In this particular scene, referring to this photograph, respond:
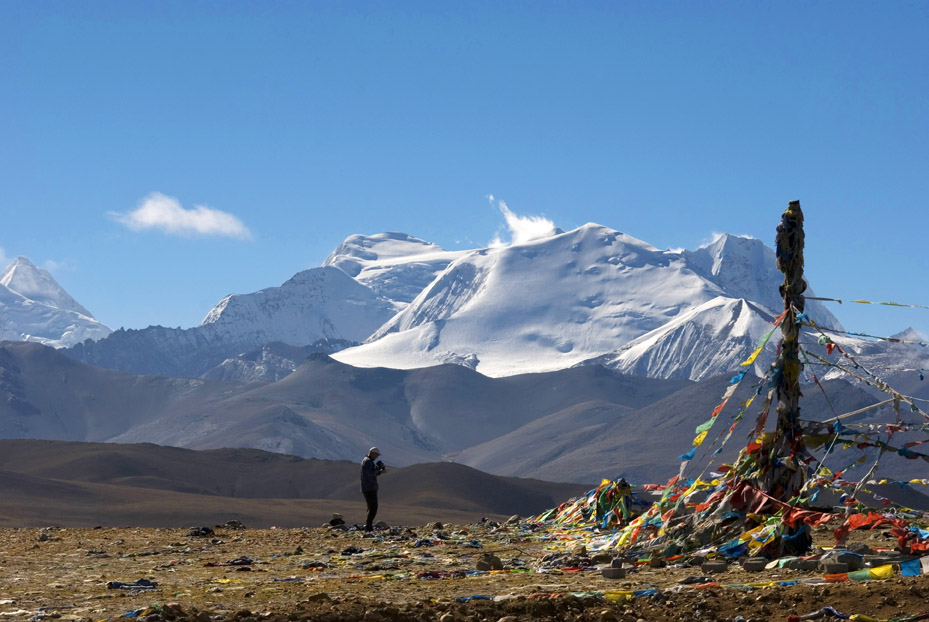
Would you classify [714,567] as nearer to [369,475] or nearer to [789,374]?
[789,374]

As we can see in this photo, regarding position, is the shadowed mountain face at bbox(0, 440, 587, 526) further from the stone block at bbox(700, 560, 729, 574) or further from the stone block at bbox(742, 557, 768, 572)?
the stone block at bbox(742, 557, 768, 572)

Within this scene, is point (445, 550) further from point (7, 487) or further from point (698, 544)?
point (7, 487)

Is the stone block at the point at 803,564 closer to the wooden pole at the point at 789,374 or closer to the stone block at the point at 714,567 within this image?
the stone block at the point at 714,567

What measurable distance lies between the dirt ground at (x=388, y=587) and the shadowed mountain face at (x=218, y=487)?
54.7 meters

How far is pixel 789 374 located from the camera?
13977 mm

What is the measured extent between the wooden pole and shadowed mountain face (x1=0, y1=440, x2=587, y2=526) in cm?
6044

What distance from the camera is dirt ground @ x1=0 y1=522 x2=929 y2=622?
31.3 feet

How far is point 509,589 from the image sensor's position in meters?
11.3

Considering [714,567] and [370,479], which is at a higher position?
[370,479]

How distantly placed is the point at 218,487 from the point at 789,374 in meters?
102

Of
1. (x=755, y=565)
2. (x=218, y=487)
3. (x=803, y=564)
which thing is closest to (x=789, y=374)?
(x=755, y=565)

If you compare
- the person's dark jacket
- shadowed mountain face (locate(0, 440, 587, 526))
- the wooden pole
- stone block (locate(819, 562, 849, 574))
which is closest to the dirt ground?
stone block (locate(819, 562, 849, 574))

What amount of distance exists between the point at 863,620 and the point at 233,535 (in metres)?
14.6

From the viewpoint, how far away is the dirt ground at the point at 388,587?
31.3ft
